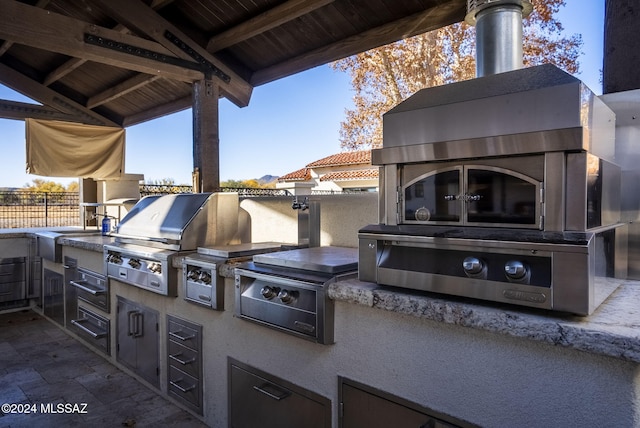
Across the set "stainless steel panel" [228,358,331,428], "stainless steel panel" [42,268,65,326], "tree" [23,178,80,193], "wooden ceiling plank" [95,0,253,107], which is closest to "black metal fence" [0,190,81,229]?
"tree" [23,178,80,193]

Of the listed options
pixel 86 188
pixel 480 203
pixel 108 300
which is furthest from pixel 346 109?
pixel 480 203

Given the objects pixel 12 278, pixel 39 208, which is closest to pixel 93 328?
pixel 12 278

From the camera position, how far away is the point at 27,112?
18.0ft

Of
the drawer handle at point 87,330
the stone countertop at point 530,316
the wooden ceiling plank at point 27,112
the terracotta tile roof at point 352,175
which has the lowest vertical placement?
the drawer handle at point 87,330

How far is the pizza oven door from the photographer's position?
1.22m

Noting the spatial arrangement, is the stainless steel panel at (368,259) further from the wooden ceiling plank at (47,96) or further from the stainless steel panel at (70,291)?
the wooden ceiling plank at (47,96)

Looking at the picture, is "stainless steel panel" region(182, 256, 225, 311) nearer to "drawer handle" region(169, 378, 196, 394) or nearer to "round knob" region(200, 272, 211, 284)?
"round knob" region(200, 272, 211, 284)

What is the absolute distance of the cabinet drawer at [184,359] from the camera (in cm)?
248

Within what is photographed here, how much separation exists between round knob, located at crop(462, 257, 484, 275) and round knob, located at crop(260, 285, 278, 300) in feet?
2.81

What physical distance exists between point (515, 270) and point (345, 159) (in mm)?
12547

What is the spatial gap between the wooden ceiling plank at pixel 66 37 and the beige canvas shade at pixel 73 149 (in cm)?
198

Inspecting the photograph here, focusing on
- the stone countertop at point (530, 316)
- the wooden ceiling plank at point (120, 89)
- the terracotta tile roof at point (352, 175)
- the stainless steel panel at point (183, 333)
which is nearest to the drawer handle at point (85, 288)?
the stainless steel panel at point (183, 333)

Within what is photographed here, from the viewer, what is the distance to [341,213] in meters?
2.46

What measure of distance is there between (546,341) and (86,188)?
6.34m
